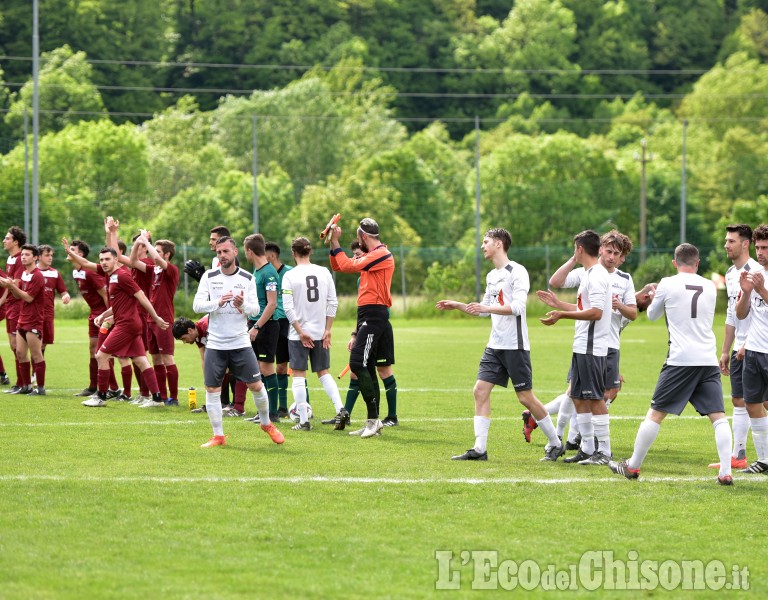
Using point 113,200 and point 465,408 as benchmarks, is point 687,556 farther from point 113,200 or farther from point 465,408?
point 113,200

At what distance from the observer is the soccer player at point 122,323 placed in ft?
46.5

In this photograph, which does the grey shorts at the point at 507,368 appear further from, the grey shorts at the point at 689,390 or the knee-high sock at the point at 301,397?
the knee-high sock at the point at 301,397

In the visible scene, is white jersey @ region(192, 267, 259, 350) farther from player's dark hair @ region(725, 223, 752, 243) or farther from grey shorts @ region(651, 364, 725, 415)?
player's dark hair @ region(725, 223, 752, 243)

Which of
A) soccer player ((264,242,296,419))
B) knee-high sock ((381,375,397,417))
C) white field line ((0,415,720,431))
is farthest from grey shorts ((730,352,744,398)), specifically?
soccer player ((264,242,296,419))

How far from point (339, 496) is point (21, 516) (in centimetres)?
229

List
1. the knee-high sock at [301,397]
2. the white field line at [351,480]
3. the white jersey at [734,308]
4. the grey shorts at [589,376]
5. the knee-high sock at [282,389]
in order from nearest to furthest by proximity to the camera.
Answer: the white field line at [351,480] < the grey shorts at [589,376] < the white jersey at [734,308] < the knee-high sock at [301,397] < the knee-high sock at [282,389]

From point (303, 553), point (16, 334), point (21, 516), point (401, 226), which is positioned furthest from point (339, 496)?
point (401, 226)

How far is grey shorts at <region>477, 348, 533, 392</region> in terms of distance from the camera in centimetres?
1048

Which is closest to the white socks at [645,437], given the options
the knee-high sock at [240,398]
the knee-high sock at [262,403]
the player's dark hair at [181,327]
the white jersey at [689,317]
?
the white jersey at [689,317]

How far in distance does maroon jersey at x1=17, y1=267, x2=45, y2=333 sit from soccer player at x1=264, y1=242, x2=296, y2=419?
4.08 metres

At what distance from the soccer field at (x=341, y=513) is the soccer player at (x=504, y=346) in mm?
392

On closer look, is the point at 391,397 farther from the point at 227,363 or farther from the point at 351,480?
the point at 351,480

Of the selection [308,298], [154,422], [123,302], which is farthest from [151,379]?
[308,298]

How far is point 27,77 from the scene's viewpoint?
9362 centimetres
